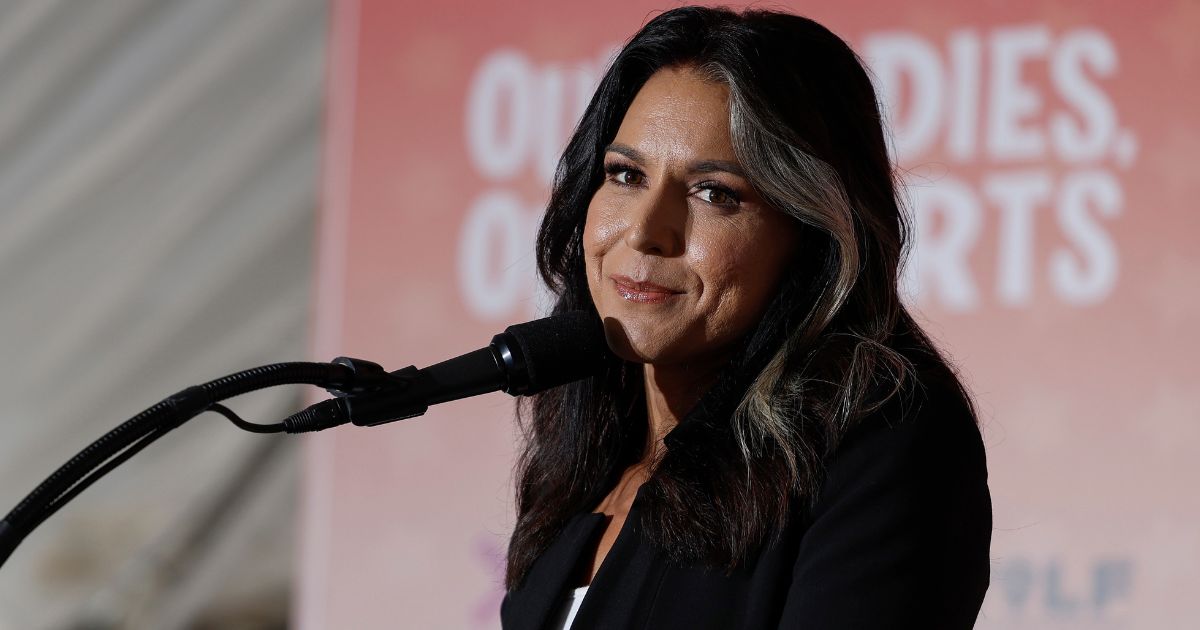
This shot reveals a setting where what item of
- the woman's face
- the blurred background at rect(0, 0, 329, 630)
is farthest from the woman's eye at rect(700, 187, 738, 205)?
the blurred background at rect(0, 0, 329, 630)

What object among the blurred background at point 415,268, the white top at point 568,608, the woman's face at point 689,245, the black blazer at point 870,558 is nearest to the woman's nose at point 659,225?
the woman's face at point 689,245


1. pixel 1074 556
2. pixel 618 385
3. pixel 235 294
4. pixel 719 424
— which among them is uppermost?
pixel 235 294

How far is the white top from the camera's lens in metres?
1.48

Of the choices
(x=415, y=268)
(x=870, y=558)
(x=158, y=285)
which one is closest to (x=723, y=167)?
(x=870, y=558)

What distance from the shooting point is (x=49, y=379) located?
10.8 ft

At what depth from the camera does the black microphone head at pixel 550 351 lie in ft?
3.82

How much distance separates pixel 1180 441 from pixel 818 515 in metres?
1.38

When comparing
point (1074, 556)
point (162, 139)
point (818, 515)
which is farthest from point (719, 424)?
point (162, 139)

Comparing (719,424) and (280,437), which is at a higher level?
(280,437)

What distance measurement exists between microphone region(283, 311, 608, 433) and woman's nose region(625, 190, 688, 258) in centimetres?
11

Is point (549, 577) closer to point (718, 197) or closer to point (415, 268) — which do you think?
point (718, 197)

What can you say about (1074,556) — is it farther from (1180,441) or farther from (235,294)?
(235,294)

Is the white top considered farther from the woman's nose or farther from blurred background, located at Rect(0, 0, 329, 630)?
blurred background, located at Rect(0, 0, 329, 630)

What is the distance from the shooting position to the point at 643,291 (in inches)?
54.4
